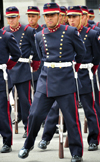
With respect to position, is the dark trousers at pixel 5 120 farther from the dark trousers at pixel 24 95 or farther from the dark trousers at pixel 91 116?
the dark trousers at pixel 24 95

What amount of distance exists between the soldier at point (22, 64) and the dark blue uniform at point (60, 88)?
6.52ft

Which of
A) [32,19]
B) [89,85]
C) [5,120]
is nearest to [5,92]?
[5,120]

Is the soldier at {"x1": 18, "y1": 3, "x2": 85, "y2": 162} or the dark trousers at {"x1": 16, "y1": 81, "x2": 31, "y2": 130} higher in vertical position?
the soldier at {"x1": 18, "y1": 3, "x2": 85, "y2": 162}

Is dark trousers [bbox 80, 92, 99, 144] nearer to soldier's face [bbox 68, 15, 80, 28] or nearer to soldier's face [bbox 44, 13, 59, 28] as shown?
soldier's face [bbox 68, 15, 80, 28]

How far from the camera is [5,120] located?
774cm

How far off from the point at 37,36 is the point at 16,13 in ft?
6.27

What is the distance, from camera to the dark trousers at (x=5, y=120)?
7.72 m

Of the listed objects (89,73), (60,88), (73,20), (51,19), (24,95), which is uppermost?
(51,19)

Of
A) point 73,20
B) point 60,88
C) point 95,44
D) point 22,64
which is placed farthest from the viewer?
point 22,64

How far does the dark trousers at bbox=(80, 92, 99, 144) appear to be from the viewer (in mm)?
7914

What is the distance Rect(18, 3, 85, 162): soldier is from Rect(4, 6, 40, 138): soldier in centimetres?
199

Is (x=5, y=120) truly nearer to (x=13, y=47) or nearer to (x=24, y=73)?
(x=13, y=47)

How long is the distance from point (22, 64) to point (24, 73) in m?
0.16

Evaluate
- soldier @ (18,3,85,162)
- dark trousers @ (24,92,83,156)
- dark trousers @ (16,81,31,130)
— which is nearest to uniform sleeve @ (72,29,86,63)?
soldier @ (18,3,85,162)
